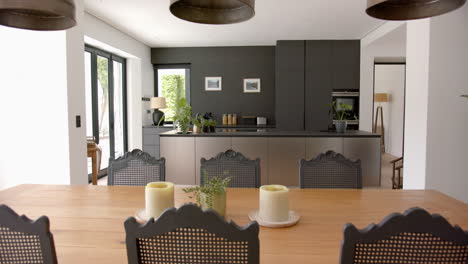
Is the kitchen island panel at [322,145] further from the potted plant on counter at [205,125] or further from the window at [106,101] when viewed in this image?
the window at [106,101]

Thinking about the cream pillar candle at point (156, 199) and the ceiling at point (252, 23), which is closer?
the cream pillar candle at point (156, 199)

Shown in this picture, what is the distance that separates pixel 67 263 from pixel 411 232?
3.12ft

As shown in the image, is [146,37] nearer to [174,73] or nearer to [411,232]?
[174,73]

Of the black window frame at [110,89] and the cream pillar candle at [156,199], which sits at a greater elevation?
the black window frame at [110,89]

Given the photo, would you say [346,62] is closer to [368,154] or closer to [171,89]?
[368,154]

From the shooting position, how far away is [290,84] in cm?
665

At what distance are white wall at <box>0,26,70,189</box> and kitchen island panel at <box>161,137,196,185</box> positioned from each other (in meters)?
1.80

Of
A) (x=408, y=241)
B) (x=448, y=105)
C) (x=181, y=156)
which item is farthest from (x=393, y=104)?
(x=408, y=241)

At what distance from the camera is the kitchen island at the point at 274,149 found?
181 inches

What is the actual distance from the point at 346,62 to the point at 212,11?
225 inches

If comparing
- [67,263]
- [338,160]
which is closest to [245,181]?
[338,160]

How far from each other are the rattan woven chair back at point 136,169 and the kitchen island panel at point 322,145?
9.59ft

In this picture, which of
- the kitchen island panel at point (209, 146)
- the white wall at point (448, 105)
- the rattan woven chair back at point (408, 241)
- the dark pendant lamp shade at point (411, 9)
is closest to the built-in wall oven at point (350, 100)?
the kitchen island panel at point (209, 146)

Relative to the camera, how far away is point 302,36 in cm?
629
